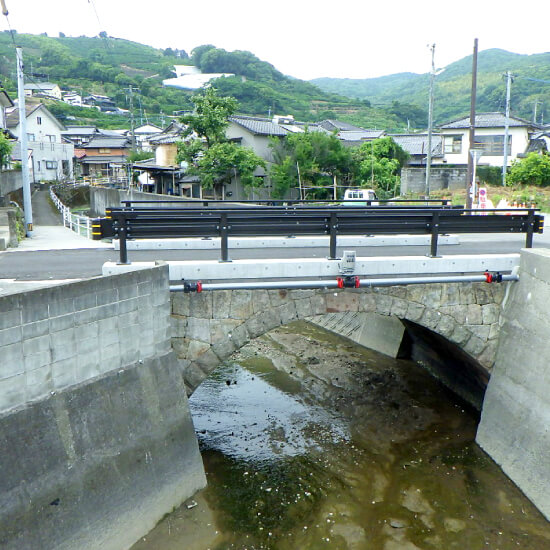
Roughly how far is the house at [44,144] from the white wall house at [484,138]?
38.5 meters

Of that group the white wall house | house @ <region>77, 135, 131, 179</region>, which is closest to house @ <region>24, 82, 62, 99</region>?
house @ <region>77, 135, 131, 179</region>

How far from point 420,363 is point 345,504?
7231 millimetres

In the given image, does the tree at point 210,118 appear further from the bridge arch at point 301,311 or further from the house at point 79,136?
the house at point 79,136

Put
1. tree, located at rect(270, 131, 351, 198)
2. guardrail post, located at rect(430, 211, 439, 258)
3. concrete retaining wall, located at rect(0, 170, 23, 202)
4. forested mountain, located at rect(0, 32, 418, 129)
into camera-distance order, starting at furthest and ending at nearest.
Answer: forested mountain, located at rect(0, 32, 418, 129), concrete retaining wall, located at rect(0, 170, 23, 202), tree, located at rect(270, 131, 351, 198), guardrail post, located at rect(430, 211, 439, 258)

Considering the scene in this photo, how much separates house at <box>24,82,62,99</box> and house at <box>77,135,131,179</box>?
30.7 meters

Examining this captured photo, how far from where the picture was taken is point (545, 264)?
9.36 metres

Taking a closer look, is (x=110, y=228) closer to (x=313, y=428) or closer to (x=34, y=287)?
(x=34, y=287)

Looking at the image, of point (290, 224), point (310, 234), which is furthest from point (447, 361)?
point (290, 224)

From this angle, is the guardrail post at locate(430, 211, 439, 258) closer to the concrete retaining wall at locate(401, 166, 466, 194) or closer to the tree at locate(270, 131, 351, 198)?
the tree at locate(270, 131, 351, 198)

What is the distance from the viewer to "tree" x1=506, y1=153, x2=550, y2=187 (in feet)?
108

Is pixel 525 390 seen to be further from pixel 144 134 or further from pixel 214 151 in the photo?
pixel 144 134

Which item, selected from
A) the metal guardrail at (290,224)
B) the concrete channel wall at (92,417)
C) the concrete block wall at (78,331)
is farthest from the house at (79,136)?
the concrete channel wall at (92,417)

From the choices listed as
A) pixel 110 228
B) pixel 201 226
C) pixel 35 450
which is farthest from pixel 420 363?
pixel 35 450

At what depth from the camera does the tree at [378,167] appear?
125ft
